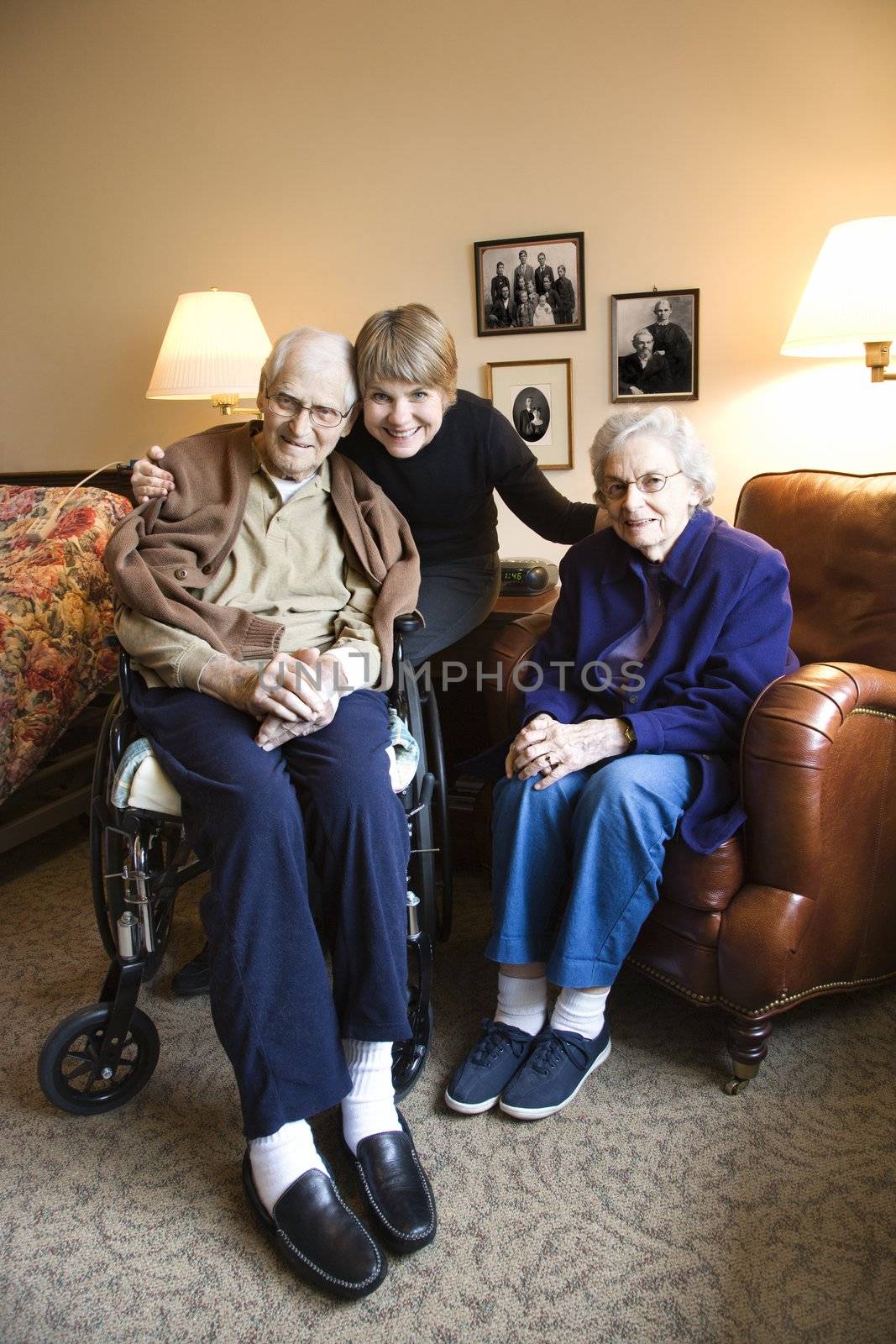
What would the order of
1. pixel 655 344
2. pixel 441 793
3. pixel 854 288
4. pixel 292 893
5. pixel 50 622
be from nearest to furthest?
pixel 292 893
pixel 441 793
pixel 854 288
pixel 50 622
pixel 655 344

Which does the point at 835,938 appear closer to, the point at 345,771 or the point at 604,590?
the point at 604,590

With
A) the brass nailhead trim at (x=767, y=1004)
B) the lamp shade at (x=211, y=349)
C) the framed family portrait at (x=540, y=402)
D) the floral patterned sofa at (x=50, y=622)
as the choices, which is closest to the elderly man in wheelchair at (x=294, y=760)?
the brass nailhead trim at (x=767, y=1004)

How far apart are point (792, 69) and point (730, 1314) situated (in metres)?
2.51

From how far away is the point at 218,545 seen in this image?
5.69ft

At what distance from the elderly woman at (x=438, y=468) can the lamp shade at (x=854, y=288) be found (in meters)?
0.65

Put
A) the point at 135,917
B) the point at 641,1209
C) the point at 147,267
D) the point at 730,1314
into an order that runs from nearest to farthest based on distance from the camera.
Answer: the point at 730,1314 < the point at 641,1209 < the point at 135,917 < the point at 147,267

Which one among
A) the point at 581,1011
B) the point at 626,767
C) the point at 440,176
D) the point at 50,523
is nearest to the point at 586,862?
the point at 626,767

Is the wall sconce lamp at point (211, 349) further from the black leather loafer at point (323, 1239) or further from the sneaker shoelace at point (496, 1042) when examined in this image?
the black leather loafer at point (323, 1239)

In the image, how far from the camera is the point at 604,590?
6.00 feet

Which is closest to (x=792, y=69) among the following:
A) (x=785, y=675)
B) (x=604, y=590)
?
(x=604, y=590)

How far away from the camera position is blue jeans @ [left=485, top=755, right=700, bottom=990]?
5.13 feet

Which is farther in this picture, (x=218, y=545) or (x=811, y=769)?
(x=218, y=545)

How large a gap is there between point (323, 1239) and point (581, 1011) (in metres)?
0.55

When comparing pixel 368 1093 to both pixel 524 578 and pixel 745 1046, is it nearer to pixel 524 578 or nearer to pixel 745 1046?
pixel 745 1046
